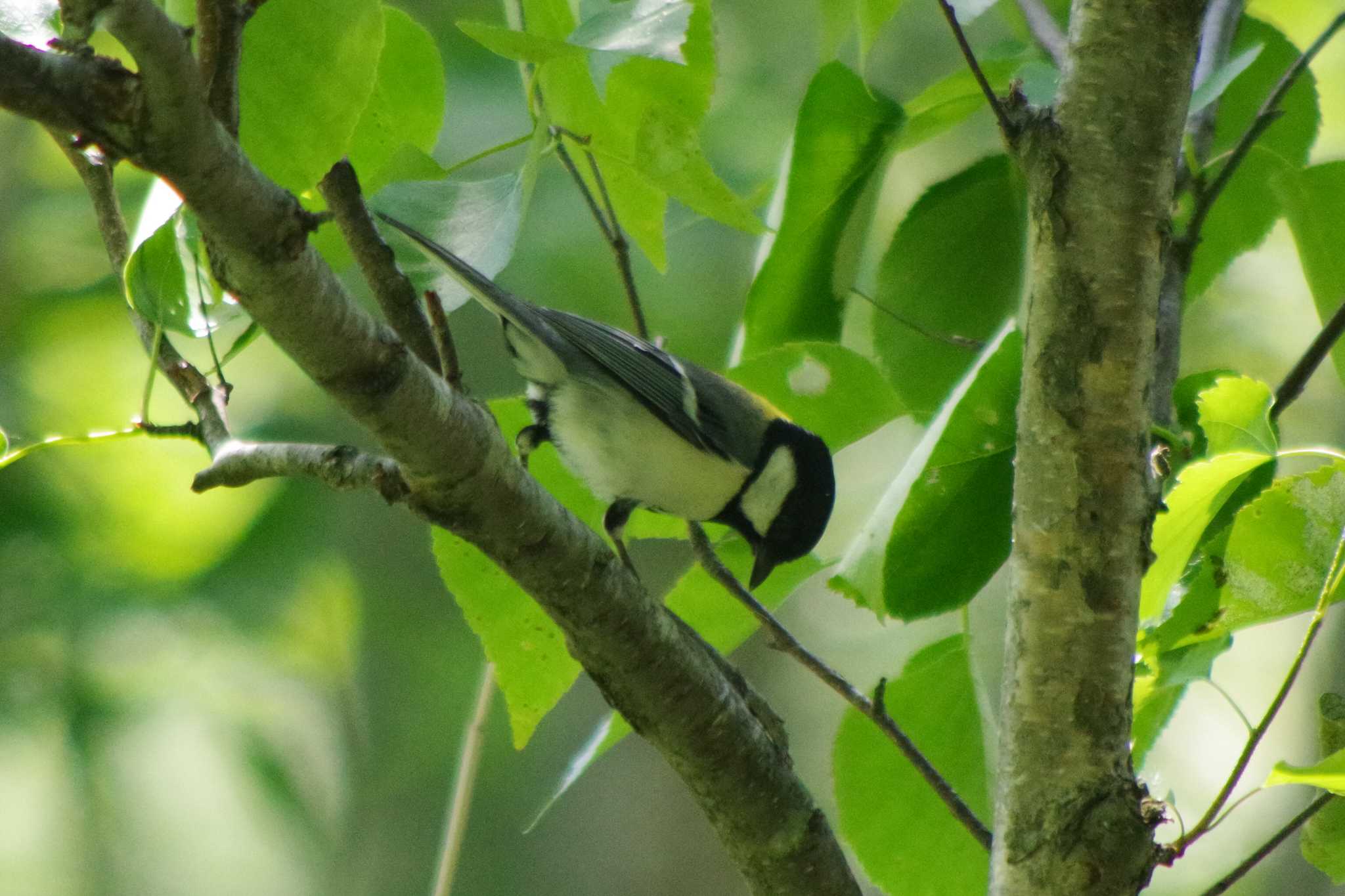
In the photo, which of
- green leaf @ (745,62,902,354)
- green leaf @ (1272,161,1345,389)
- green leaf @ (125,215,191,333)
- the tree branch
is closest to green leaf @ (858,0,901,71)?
green leaf @ (745,62,902,354)

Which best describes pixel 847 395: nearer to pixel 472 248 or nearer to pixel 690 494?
pixel 472 248

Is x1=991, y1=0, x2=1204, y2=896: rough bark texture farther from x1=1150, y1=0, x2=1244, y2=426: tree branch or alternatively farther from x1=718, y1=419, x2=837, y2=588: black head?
x1=718, y1=419, x2=837, y2=588: black head

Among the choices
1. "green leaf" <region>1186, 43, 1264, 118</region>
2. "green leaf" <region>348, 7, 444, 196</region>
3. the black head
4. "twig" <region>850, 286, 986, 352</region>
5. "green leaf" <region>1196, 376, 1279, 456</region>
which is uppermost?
"green leaf" <region>348, 7, 444, 196</region>

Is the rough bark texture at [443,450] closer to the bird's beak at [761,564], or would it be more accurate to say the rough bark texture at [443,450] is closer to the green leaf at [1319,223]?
the bird's beak at [761,564]

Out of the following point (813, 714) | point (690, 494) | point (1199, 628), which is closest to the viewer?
point (1199, 628)

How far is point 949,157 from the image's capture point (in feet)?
16.3

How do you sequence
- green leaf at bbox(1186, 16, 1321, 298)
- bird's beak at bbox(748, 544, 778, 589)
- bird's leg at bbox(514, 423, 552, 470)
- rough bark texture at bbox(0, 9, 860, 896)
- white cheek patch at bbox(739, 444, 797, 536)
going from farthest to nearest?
white cheek patch at bbox(739, 444, 797, 536) < bird's leg at bbox(514, 423, 552, 470) < bird's beak at bbox(748, 544, 778, 589) < green leaf at bbox(1186, 16, 1321, 298) < rough bark texture at bbox(0, 9, 860, 896)

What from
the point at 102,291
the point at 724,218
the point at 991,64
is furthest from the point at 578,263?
the point at 724,218

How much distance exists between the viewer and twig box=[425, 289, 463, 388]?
45.7 inches

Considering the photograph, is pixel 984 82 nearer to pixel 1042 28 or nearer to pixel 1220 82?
pixel 1220 82

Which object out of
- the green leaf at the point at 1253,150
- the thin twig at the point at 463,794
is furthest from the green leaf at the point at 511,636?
the green leaf at the point at 1253,150

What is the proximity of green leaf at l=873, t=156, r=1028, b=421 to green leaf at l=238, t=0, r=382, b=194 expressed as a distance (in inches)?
31.2

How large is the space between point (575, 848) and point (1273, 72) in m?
3.43

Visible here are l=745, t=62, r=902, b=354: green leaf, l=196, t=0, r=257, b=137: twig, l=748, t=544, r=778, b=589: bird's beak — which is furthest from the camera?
l=748, t=544, r=778, b=589: bird's beak
